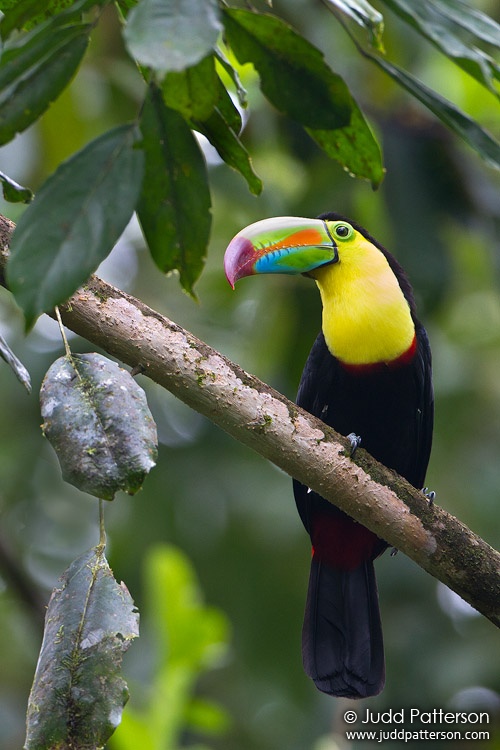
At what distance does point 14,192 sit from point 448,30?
2.65ft

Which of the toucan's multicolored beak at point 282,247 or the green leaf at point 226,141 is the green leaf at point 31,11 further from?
the toucan's multicolored beak at point 282,247

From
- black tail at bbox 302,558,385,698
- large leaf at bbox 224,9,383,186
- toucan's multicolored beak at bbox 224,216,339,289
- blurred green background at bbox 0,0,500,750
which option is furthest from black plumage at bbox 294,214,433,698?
large leaf at bbox 224,9,383,186

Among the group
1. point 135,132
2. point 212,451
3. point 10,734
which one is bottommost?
point 10,734

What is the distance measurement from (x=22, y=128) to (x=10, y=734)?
3890mm

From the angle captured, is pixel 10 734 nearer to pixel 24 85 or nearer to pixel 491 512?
pixel 491 512

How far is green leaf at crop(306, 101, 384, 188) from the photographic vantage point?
1.56 metres

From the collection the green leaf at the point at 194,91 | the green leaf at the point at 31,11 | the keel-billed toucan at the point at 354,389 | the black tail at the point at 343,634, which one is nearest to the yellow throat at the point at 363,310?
the keel-billed toucan at the point at 354,389

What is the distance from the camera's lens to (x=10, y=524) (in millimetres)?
5281

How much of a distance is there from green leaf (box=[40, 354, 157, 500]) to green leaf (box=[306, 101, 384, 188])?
0.51 metres

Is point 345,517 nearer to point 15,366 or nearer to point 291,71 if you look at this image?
point 15,366

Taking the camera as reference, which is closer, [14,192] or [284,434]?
[14,192]

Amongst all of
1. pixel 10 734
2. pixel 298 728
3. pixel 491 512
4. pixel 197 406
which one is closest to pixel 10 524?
pixel 10 734

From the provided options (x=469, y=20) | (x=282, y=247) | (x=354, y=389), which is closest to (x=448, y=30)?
(x=469, y=20)

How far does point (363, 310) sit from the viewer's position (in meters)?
2.96
